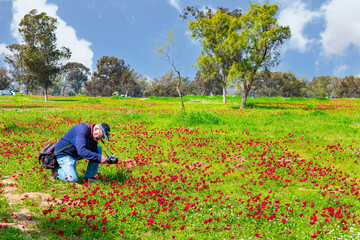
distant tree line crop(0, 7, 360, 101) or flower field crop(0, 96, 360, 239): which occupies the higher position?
distant tree line crop(0, 7, 360, 101)

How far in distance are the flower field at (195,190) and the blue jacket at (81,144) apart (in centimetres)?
93

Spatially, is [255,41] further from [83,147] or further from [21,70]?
[21,70]

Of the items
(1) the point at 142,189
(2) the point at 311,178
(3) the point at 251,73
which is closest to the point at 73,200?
(1) the point at 142,189

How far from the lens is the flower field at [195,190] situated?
5.44 m

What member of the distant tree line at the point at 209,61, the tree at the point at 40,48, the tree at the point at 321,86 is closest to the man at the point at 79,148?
the distant tree line at the point at 209,61

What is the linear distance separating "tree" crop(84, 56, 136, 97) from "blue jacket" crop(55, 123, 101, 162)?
116m

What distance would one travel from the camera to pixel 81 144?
7258mm

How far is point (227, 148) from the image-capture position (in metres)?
12.5

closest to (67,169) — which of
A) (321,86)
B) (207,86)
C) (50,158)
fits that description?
(50,158)

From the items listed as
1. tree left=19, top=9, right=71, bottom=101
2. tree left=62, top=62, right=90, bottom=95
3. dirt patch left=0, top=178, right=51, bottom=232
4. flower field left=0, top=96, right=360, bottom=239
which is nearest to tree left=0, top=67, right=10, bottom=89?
tree left=62, top=62, right=90, bottom=95

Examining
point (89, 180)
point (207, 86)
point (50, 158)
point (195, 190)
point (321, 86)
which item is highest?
point (321, 86)

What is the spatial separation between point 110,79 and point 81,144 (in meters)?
122

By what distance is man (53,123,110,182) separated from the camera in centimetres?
717

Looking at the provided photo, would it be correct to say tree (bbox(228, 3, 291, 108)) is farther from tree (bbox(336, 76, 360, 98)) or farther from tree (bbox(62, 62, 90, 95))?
tree (bbox(62, 62, 90, 95))
